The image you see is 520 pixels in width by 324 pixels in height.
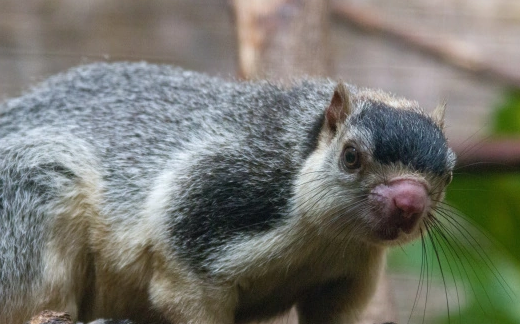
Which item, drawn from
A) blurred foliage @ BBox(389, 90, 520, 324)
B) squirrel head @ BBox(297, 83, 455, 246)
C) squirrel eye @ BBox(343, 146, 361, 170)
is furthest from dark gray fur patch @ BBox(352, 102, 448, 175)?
blurred foliage @ BBox(389, 90, 520, 324)

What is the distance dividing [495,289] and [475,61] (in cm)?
255

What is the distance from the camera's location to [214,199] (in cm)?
413

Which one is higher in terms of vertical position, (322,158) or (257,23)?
(257,23)

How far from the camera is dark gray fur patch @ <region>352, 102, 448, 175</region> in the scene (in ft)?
12.1

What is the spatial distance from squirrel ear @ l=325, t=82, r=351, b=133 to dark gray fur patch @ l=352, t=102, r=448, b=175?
15cm

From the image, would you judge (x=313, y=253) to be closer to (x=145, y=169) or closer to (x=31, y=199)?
(x=145, y=169)

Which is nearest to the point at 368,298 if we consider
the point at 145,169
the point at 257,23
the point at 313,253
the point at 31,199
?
the point at 313,253

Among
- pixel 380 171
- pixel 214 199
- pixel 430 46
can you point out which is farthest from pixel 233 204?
pixel 430 46

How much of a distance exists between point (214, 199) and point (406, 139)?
1.07 m

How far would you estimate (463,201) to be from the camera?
7.00 metres

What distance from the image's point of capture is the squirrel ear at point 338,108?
4.09 metres

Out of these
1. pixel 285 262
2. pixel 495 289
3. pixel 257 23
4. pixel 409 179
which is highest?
pixel 257 23

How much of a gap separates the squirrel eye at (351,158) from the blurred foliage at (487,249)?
7.91 ft

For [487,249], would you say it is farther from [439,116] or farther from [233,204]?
[233,204]
